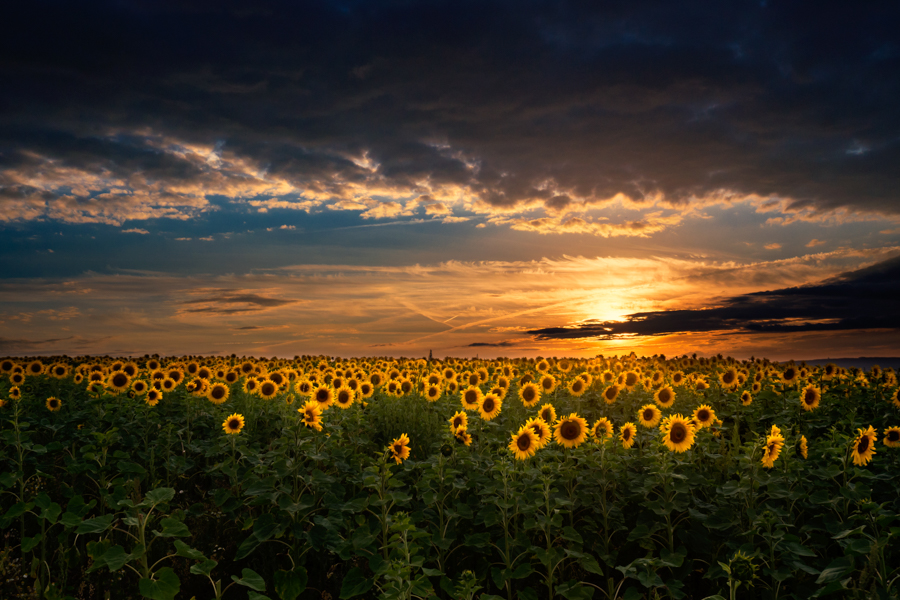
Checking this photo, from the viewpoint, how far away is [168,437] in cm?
851

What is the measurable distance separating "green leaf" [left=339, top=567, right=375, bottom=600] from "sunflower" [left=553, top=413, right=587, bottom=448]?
3646 mm

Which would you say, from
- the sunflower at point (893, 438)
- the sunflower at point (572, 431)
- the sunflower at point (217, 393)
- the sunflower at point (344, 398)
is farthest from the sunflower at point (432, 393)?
the sunflower at point (893, 438)

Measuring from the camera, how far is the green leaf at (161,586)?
3.90 meters

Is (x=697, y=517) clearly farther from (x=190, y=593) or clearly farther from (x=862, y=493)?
(x=190, y=593)

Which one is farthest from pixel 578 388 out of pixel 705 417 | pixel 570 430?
pixel 570 430

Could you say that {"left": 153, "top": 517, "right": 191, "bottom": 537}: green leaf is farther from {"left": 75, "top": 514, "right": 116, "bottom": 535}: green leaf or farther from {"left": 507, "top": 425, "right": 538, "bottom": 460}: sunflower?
{"left": 507, "top": 425, "right": 538, "bottom": 460}: sunflower

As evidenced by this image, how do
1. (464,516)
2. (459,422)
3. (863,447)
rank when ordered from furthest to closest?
(459,422)
(863,447)
(464,516)

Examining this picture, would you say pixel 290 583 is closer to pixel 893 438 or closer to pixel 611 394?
pixel 893 438

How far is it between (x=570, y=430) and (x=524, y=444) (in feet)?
3.54

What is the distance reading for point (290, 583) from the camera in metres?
4.82

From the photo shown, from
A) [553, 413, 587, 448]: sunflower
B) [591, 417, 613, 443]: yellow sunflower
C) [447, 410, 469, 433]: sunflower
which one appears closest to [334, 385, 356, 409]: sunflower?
[447, 410, 469, 433]: sunflower

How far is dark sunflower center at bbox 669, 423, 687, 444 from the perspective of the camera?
7.43 m

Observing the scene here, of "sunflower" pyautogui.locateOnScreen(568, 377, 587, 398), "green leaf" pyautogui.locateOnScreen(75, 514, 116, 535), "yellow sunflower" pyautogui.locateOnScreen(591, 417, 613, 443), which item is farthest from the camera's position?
"sunflower" pyautogui.locateOnScreen(568, 377, 587, 398)

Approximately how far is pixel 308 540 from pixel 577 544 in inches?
114
